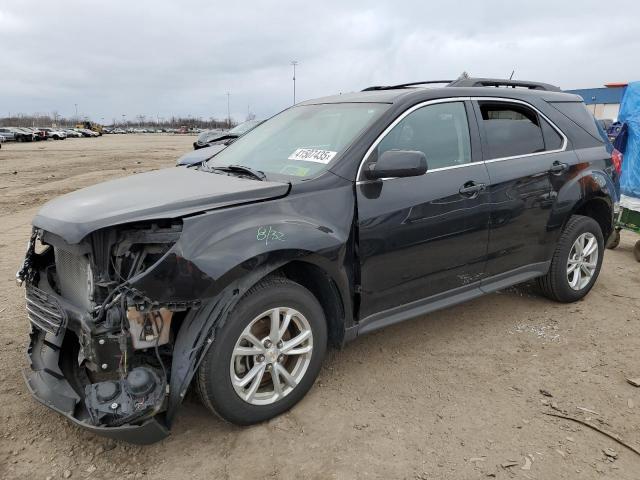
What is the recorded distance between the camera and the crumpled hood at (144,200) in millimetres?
2613

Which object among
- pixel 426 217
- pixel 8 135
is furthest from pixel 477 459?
pixel 8 135

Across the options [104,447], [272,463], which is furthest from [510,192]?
[104,447]

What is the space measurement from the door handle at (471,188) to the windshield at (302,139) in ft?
2.62

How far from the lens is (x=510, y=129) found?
410 centimetres

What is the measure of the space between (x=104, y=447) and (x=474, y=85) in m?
3.63

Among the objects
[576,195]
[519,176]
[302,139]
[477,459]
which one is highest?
[302,139]

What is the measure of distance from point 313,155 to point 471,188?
3.84ft

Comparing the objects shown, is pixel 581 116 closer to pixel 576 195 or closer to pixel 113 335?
pixel 576 195

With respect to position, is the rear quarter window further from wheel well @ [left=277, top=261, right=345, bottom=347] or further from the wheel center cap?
the wheel center cap

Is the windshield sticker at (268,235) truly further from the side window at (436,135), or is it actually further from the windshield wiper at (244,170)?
the side window at (436,135)

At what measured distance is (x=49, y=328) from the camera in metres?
2.84

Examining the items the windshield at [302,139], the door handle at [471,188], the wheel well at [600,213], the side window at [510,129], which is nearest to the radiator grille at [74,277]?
the windshield at [302,139]

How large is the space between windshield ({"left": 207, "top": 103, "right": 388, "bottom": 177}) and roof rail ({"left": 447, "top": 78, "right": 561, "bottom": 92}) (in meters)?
0.94

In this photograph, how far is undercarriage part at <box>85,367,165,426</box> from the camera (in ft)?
8.08
